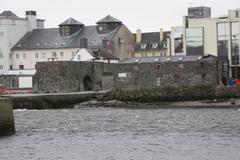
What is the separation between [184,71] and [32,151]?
197 ft

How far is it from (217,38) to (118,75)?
18.1m

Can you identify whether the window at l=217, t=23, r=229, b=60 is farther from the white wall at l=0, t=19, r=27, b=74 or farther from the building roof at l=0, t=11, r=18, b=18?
the building roof at l=0, t=11, r=18, b=18

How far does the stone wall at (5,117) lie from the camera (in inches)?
1796

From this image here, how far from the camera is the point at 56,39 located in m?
140

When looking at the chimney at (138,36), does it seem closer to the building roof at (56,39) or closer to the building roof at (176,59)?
the building roof at (56,39)

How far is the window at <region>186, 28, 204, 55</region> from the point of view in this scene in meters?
112

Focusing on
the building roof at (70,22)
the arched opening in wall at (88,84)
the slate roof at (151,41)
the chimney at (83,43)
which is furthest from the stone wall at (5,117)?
the slate roof at (151,41)

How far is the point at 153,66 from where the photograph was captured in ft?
330

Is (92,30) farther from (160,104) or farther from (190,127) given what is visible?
(190,127)

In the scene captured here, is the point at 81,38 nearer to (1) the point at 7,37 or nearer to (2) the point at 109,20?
(2) the point at 109,20

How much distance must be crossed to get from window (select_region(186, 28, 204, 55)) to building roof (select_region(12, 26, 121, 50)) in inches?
932

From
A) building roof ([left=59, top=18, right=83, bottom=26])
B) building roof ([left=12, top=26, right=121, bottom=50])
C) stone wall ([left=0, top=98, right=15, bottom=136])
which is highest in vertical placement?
building roof ([left=59, top=18, right=83, bottom=26])

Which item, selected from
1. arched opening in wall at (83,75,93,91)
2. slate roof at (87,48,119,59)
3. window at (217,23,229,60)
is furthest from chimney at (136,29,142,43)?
arched opening in wall at (83,75,93,91)

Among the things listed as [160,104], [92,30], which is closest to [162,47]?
[92,30]
